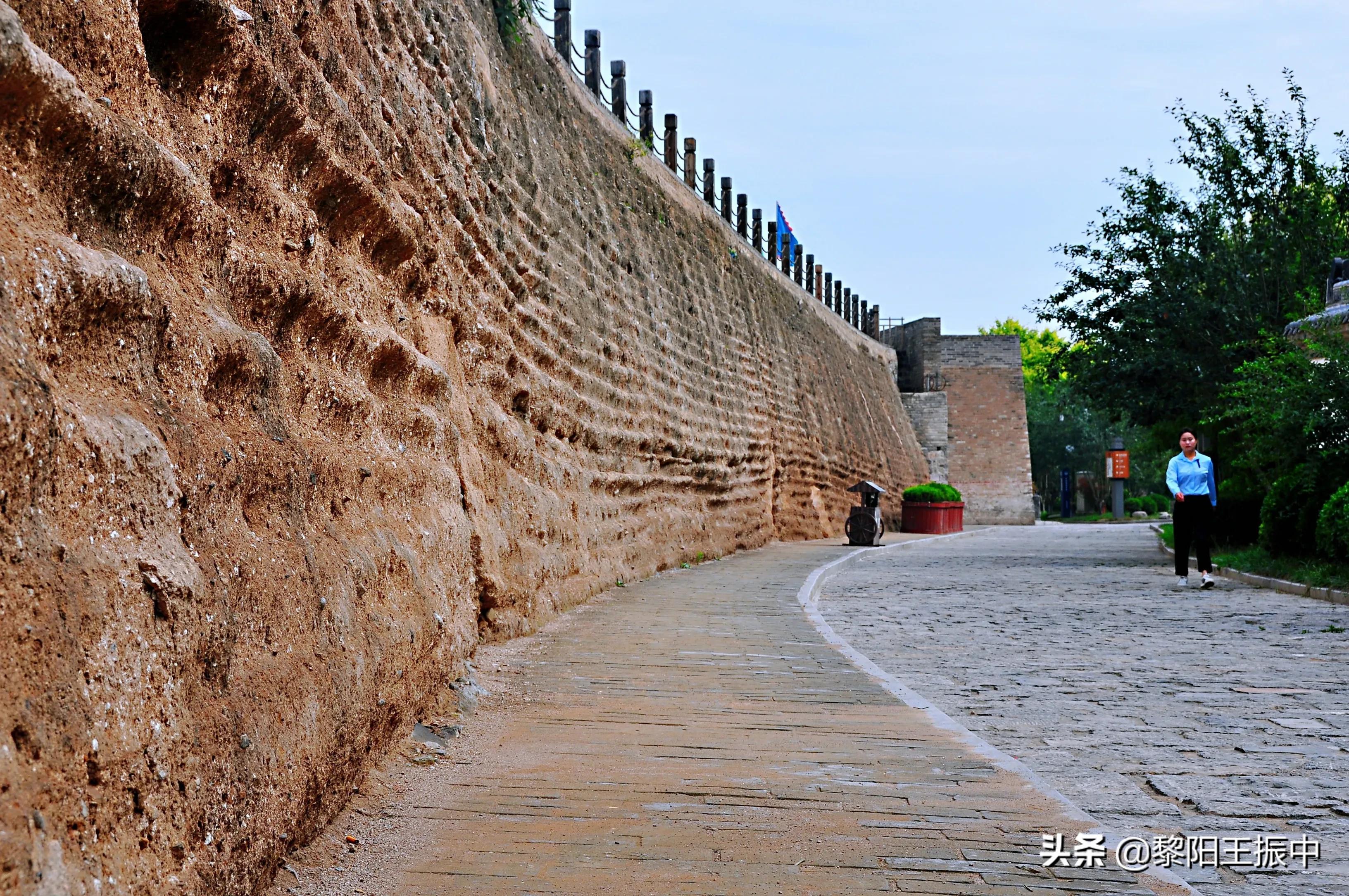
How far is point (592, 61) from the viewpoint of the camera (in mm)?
15695

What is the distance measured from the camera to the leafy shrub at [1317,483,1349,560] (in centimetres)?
1161

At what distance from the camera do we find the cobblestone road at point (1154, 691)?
3.96 metres

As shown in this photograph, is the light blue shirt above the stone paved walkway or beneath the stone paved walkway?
above

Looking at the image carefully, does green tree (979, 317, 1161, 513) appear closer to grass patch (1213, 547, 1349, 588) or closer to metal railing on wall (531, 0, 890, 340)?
metal railing on wall (531, 0, 890, 340)

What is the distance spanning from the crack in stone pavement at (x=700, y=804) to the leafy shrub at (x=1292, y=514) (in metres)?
8.75

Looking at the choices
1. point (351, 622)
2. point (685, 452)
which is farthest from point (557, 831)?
point (685, 452)

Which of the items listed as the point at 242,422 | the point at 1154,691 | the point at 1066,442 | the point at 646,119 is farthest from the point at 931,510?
the point at 1066,442

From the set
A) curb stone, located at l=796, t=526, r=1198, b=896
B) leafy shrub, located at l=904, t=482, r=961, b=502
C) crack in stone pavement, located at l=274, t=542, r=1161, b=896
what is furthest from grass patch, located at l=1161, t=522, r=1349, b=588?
leafy shrub, located at l=904, t=482, r=961, b=502

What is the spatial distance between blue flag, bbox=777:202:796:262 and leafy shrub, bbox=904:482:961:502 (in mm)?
6840

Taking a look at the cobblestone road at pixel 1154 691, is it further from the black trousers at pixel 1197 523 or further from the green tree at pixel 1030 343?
the green tree at pixel 1030 343

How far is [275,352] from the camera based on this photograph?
162 inches

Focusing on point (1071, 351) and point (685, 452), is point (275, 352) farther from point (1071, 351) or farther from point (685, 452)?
point (1071, 351)

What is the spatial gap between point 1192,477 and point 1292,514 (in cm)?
167

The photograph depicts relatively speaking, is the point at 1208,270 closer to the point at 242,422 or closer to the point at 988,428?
the point at 242,422
